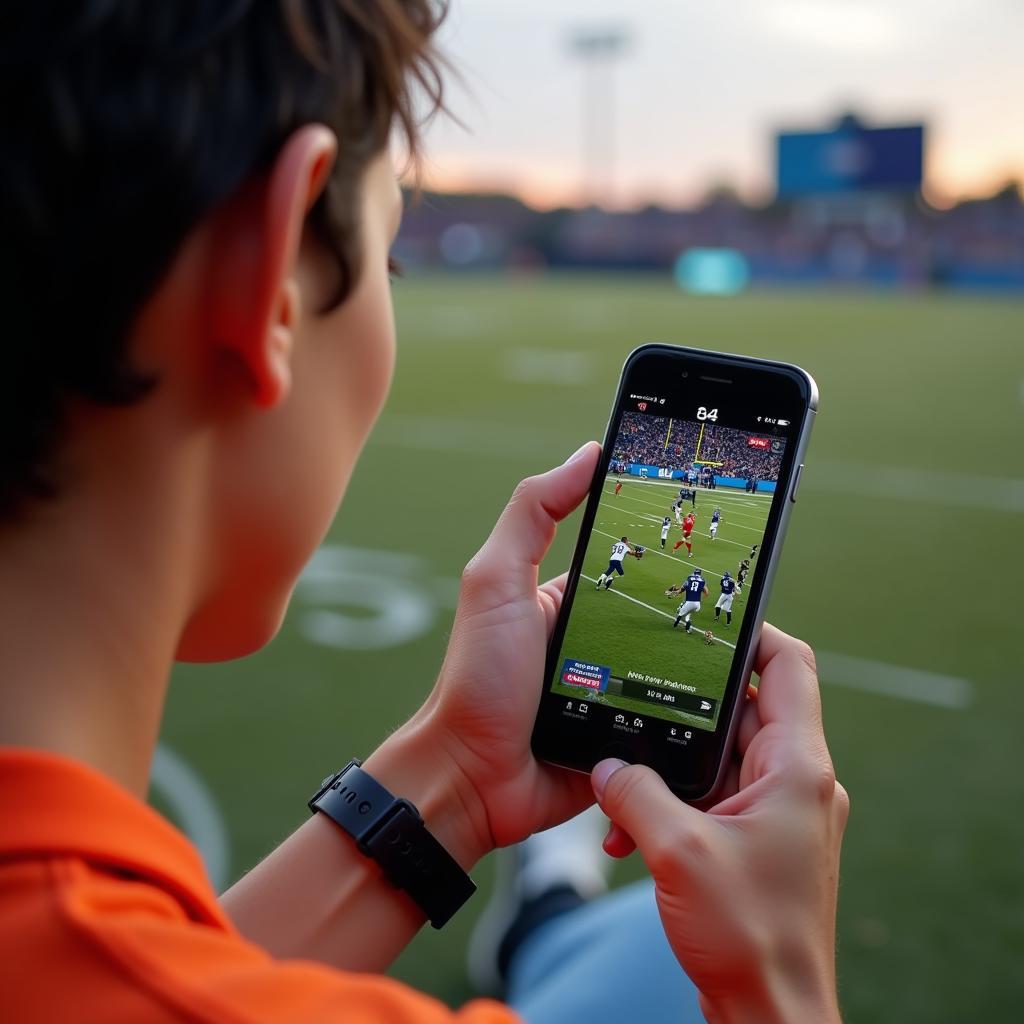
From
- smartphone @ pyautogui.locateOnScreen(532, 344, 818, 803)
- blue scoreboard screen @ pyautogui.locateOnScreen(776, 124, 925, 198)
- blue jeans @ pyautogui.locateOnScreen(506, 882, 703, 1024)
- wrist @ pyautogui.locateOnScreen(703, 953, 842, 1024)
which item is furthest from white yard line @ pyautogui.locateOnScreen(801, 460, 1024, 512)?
blue scoreboard screen @ pyautogui.locateOnScreen(776, 124, 925, 198)

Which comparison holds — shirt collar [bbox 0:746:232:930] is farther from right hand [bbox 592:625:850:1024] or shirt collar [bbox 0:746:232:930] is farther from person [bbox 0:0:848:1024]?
right hand [bbox 592:625:850:1024]

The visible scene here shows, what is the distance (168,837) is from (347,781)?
643mm

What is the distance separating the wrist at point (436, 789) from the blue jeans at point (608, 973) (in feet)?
1.94

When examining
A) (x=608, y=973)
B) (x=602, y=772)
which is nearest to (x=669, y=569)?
(x=602, y=772)

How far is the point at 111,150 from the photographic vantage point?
68 centimetres

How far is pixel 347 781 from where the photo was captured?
4.44ft

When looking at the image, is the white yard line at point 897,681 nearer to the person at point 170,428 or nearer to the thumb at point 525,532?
the thumb at point 525,532

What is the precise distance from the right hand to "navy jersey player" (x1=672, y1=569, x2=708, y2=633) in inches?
8.5

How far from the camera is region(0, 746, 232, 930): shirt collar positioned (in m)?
0.65

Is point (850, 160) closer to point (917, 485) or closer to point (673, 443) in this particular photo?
point (917, 485)

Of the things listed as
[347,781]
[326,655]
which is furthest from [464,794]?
[326,655]

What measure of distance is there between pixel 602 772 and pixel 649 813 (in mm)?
168

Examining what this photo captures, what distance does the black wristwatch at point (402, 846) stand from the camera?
1318 mm

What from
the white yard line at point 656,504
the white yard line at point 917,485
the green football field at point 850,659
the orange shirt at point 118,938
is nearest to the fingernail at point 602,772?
the white yard line at point 656,504
